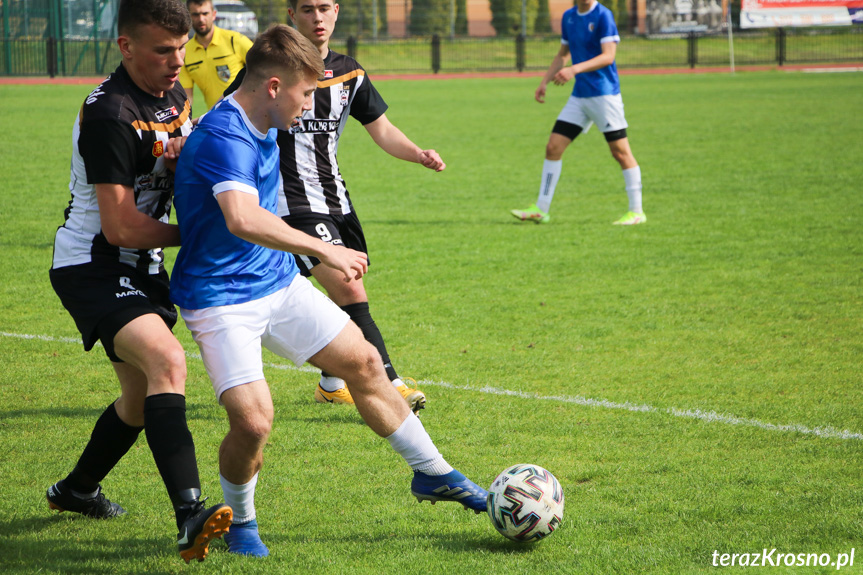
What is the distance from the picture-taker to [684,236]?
938 cm

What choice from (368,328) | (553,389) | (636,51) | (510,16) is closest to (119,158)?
(368,328)

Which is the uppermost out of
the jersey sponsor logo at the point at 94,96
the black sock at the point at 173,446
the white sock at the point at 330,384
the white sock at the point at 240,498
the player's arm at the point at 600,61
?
the player's arm at the point at 600,61

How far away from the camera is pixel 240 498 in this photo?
331 centimetres

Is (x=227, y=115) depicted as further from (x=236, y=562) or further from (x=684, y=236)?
(x=684, y=236)

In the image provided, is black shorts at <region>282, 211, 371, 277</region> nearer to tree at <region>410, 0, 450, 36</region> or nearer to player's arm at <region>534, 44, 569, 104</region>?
player's arm at <region>534, 44, 569, 104</region>

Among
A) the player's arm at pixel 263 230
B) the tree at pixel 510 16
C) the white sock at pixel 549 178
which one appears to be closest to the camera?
the player's arm at pixel 263 230

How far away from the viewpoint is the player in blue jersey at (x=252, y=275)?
10.1 feet

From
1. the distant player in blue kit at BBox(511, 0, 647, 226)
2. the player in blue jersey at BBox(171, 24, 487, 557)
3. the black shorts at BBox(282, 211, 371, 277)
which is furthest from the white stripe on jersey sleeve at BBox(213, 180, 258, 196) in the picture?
the distant player in blue kit at BBox(511, 0, 647, 226)

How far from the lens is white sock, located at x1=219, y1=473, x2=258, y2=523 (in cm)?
330

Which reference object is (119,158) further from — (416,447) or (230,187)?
(416,447)

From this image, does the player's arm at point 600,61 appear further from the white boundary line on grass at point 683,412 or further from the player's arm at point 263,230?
the player's arm at point 263,230

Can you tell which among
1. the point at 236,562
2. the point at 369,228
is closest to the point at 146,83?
the point at 236,562

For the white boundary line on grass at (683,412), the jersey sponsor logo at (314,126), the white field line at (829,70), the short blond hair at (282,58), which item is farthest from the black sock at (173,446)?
the white field line at (829,70)

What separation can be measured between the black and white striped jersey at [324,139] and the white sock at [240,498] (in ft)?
6.62
